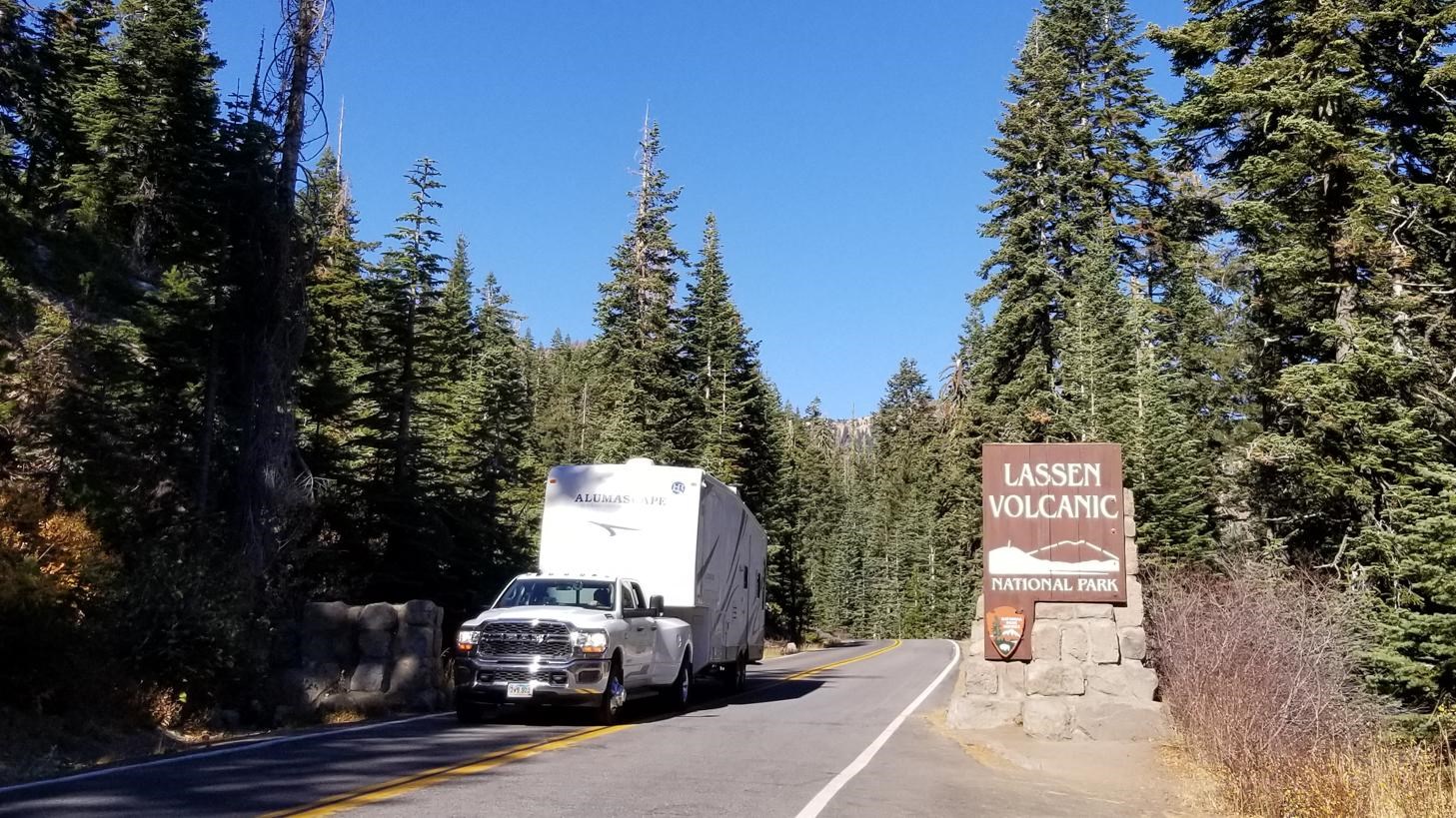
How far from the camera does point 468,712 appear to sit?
606 inches

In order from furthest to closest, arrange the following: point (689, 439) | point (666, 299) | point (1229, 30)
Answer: point (666, 299) < point (689, 439) < point (1229, 30)

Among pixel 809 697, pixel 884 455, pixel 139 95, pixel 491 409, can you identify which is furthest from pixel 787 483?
pixel 884 455

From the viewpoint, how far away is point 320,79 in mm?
21281

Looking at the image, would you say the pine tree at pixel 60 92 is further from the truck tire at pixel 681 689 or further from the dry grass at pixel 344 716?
the truck tire at pixel 681 689

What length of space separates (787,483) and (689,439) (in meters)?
15.3

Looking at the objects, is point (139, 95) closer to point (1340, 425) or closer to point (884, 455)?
point (1340, 425)

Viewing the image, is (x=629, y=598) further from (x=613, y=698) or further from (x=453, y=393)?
(x=453, y=393)

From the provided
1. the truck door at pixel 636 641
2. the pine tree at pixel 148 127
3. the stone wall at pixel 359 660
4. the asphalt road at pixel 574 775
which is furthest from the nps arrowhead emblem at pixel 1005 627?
the pine tree at pixel 148 127

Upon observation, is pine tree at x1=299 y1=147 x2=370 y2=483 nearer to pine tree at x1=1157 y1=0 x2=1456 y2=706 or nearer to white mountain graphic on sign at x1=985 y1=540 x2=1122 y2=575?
white mountain graphic on sign at x1=985 y1=540 x2=1122 y2=575

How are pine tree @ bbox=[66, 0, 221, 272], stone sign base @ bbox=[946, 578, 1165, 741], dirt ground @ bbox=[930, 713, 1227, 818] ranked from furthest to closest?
pine tree @ bbox=[66, 0, 221, 272], stone sign base @ bbox=[946, 578, 1165, 741], dirt ground @ bbox=[930, 713, 1227, 818]

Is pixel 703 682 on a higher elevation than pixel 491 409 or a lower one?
lower

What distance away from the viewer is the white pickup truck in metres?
14.9

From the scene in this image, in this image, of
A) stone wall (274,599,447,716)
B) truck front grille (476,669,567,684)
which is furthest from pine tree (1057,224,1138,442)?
truck front grille (476,669,567,684)

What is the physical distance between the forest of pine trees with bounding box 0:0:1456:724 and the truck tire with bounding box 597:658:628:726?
476 cm
